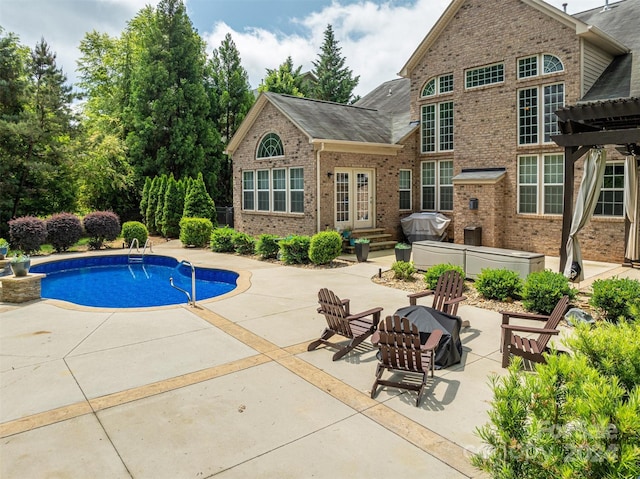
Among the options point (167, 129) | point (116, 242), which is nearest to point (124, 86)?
point (167, 129)

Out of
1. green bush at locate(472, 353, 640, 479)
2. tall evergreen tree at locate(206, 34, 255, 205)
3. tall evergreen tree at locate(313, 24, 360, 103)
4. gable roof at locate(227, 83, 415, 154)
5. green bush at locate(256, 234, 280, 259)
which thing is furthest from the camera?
tall evergreen tree at locate(313, 24, 360, 103)

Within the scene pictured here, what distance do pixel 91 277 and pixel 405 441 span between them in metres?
12.7

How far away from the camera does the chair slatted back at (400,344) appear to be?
4699 mm

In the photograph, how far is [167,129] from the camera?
86.3 ft

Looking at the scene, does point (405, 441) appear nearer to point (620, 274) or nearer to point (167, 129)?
point (620, 274)

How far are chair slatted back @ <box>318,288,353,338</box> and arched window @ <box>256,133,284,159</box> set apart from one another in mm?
11510

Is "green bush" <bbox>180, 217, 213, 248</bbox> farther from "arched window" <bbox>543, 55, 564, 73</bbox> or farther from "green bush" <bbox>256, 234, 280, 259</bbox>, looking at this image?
"arched window" <bbox>543, 55, 564, 73</bbox>

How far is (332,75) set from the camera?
4003 centimetres

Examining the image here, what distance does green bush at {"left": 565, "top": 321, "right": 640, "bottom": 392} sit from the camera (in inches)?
104

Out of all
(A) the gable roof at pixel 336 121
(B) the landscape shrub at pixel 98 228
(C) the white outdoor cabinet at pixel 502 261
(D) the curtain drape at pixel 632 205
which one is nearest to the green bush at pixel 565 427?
(C) the white outdoor cabinet at pixel 502 261

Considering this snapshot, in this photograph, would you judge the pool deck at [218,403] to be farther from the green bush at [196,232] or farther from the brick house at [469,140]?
the green bush at [196,232]

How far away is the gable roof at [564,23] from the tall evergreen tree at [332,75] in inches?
948

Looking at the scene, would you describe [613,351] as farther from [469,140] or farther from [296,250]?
[469,140]

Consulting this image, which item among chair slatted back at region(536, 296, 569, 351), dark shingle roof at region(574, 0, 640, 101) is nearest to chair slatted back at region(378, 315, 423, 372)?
chair slatted back at region(536, 296, 569, 351)
